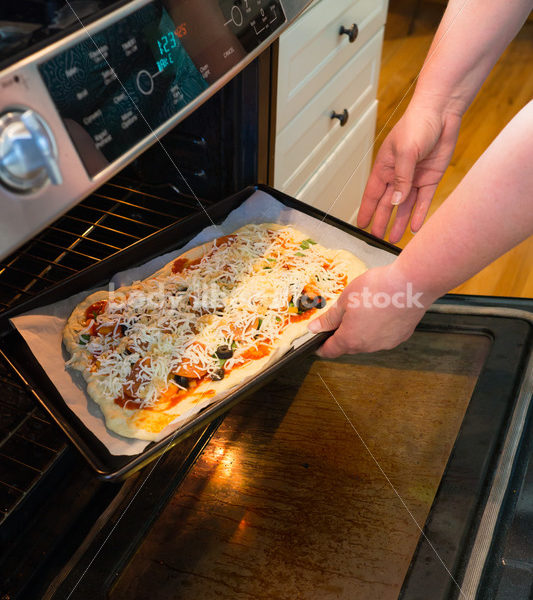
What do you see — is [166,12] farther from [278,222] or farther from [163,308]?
[278,222]

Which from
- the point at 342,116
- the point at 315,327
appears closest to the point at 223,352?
the point at 315,327

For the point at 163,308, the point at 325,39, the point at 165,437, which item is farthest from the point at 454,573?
the point at 325,39

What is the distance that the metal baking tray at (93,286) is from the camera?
795 mm

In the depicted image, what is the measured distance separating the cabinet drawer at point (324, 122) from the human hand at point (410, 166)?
0.69 ft

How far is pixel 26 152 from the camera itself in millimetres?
485

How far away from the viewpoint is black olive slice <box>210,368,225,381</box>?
975 mm

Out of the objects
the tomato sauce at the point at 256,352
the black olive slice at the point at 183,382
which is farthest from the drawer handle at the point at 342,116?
the black olive slice at the point at 183,382

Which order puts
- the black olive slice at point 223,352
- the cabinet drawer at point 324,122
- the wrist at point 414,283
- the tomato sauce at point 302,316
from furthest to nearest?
1. the cabinet drawer at point 324,122
2. the tomato sauce at point 302,316
3. the black olive slice at point 223,352
4. the wrist at point 414,283

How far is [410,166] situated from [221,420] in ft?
1.86

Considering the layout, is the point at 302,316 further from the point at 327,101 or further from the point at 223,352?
the point at 327,101

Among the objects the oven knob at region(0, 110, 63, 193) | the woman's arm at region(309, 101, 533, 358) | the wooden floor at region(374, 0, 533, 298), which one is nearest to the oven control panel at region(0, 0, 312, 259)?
the oven knob at region(0, 110, 63, 193)

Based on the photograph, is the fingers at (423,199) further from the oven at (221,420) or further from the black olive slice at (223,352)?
the black olive slice at (223,352)

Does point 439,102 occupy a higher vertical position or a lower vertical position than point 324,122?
higher

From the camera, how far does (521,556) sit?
0.70m
